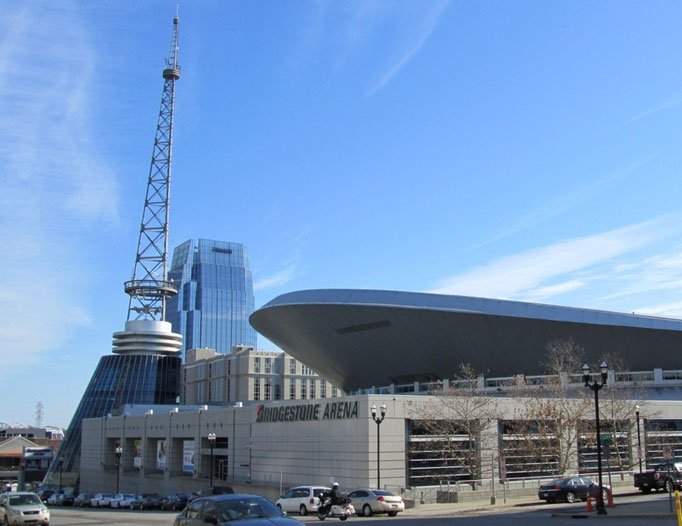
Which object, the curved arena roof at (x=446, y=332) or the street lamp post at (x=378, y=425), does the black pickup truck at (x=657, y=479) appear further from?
the curved arena roof at (x=446, y=332)

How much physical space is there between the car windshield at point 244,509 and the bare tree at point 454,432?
97.2 feet

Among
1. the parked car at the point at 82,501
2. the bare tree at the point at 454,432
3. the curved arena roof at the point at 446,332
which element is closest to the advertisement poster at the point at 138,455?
the parked car at the point at 82,501

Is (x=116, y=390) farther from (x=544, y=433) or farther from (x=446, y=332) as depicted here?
(x=544, y=433)

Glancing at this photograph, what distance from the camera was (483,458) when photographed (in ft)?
148

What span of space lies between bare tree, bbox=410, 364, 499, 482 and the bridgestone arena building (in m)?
0.13

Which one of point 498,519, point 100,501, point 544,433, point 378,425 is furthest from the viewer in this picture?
point 100,501

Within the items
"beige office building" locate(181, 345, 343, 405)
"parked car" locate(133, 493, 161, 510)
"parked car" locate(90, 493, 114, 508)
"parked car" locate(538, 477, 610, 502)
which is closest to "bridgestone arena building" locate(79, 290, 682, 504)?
"parked car" locate(538, 477, 610, 502)

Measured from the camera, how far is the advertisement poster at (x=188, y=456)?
64.7 meters

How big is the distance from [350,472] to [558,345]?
109ft

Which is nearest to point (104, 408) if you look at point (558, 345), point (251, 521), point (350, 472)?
point (558, 345)

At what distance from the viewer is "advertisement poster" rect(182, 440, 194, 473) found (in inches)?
2546

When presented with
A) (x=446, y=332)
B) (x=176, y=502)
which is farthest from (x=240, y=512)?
(x=446, y=332)

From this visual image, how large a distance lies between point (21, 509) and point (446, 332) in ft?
183

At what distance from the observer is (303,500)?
3544cm
